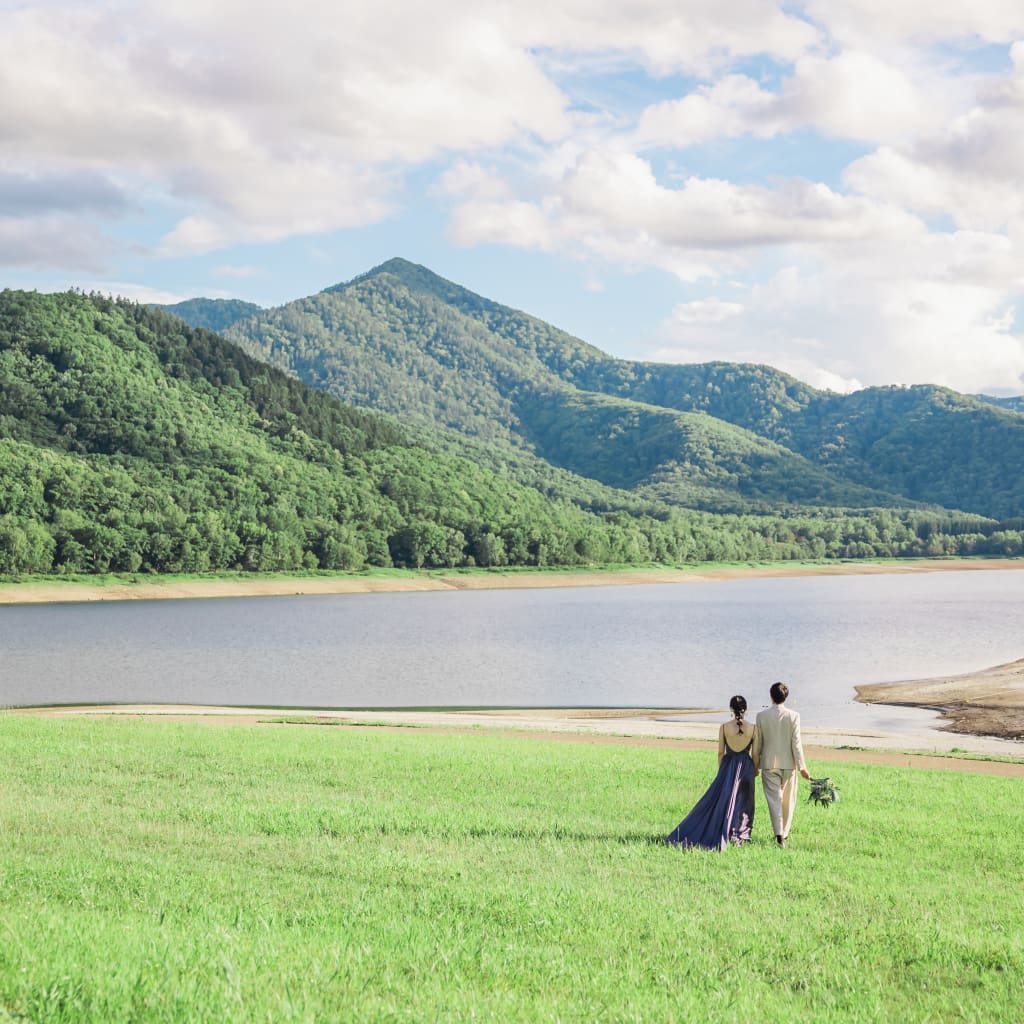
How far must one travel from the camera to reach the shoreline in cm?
9750

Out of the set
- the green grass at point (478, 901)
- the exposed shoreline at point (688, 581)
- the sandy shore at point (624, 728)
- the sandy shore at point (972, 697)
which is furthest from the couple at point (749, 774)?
the sandy shore at point (972, 697)

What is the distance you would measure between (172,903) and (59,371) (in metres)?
163

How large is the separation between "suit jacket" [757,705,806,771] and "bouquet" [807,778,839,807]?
6.67ft

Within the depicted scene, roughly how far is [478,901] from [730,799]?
12.8 feet

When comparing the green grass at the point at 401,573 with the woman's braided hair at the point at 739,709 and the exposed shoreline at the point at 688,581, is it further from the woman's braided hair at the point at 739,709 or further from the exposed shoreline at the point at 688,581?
the woman's braided hair at the point at 739,709

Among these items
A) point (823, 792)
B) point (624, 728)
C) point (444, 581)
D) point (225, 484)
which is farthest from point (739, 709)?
point (225, 484)

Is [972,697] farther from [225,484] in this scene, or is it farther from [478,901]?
[225,484]

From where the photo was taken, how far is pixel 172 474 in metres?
139

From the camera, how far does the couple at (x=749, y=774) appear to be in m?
11.3

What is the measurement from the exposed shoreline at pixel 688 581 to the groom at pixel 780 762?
51.1ft

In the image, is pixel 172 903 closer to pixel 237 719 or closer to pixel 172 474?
pixel 237 719

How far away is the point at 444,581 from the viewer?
128m

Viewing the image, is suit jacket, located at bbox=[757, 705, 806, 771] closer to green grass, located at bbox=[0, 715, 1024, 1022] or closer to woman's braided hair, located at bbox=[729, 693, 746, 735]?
woman's braided hair, located at bbox=[729, 693, 746, 735]

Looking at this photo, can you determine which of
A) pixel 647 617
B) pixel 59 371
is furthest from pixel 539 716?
pixel 59 371
